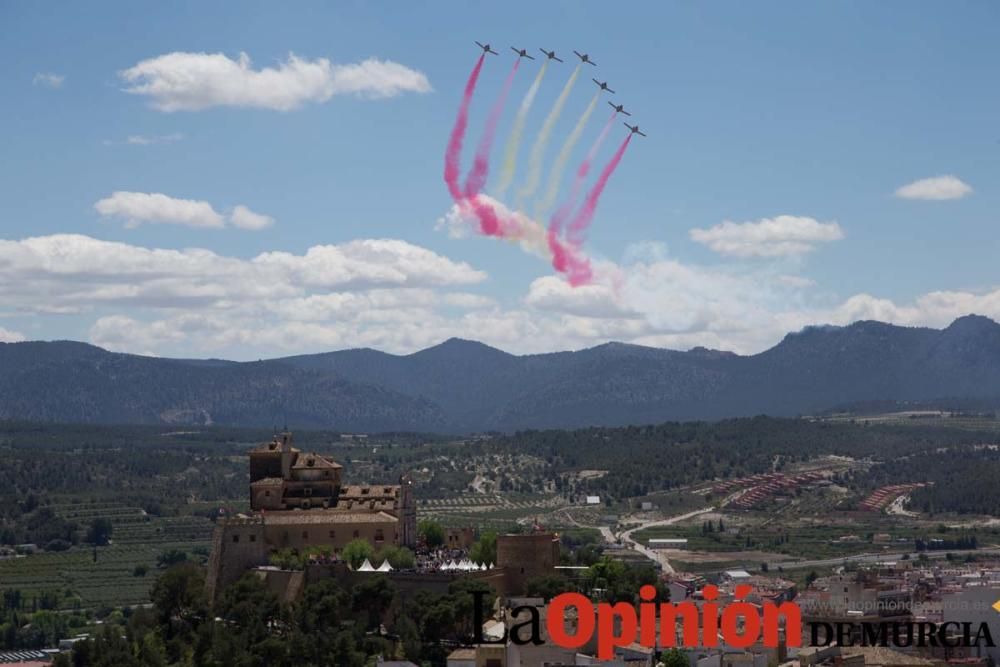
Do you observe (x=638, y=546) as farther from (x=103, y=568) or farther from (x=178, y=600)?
(x=178, y=600)

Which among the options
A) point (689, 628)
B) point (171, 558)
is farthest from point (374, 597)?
point (171, 558)

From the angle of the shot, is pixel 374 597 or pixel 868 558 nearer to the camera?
pixel 374 597

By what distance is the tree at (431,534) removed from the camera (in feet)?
342

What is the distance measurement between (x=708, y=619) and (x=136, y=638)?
86.7 ft

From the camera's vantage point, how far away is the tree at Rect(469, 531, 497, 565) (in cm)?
9662

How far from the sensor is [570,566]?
97188 millimetres

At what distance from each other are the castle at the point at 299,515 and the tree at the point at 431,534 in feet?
3.83

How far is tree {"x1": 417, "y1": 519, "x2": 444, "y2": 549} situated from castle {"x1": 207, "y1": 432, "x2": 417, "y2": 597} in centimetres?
117

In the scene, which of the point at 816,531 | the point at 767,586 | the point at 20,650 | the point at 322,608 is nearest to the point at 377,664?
the point at 322,608

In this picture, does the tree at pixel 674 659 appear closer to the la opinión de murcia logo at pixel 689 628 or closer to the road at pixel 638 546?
the la opinión de murcia logo at pixel 689 628

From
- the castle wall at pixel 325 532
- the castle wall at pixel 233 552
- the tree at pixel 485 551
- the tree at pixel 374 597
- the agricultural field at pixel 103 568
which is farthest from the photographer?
the agricultural field at pixel 103 568

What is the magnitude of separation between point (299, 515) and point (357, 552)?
15.2ft

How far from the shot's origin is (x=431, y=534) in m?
105

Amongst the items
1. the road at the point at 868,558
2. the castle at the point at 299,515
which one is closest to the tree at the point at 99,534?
the road at the point at 868,558
